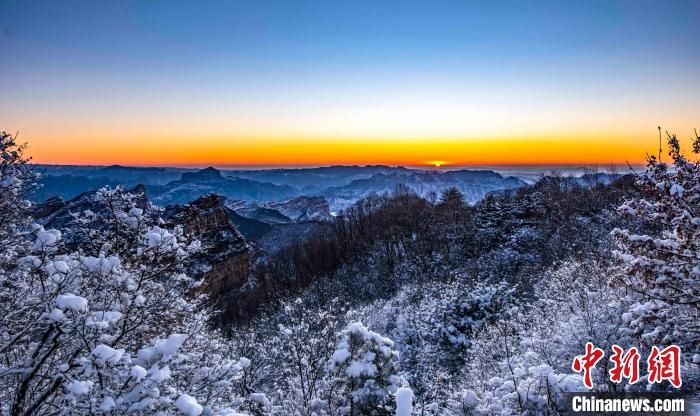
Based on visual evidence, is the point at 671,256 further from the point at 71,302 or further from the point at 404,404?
the point at 71,302

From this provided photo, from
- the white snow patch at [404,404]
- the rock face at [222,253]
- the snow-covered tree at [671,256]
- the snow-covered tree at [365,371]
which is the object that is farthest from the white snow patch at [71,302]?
the rock face at [222,253]

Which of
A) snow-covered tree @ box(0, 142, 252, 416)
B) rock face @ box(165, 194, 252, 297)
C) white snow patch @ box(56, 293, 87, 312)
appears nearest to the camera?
white snow patch @ box(56, 293, 87, 312)

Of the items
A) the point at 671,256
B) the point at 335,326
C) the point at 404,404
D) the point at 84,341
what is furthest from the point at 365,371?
the point at 335,326

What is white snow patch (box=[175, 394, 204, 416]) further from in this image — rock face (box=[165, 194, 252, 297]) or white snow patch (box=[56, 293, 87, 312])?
rock face (box=[165, 194, 252, 297])

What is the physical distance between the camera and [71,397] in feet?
13.5

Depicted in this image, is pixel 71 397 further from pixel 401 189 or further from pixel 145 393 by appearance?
pixel 401 189

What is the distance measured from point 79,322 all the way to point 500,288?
2202cm

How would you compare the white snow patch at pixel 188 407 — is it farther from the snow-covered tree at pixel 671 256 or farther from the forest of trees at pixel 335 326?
the snow-covered tree at pixel 671 256

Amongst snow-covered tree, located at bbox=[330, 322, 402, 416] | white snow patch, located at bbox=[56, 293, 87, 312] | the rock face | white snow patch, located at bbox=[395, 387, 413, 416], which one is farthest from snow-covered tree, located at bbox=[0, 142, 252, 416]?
the rock face

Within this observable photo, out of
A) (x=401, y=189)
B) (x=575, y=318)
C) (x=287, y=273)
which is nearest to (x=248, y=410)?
(x=575, y=318)

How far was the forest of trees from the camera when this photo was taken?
5188mm

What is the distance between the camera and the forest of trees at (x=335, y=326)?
5.19 meters

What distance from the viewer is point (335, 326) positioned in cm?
1758

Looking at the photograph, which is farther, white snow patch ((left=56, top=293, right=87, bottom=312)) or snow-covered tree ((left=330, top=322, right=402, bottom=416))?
snow-covered tree ((left=330, top=322, right=402, bottom=416))
